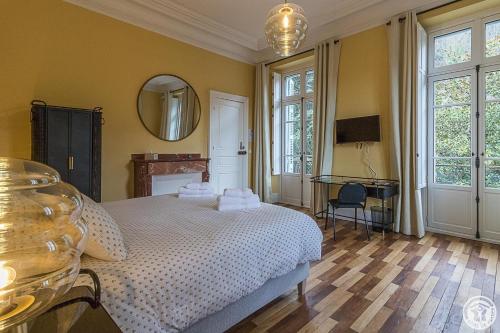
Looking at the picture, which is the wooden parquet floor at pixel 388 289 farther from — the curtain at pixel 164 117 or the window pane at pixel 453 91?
the curtain at pixel 164 117

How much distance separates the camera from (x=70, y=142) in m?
3.03

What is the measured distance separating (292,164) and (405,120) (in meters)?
2.45

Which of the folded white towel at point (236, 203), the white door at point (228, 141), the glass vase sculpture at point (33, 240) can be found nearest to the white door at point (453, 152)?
the folded white towel at point (236, 203)

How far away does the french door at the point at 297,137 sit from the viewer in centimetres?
523

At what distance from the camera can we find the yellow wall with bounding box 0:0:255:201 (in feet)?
9.76

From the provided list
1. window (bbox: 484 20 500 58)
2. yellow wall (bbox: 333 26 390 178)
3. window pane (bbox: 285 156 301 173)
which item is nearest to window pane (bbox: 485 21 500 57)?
window (bbox: 484 20 500 58)

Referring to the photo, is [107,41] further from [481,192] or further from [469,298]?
[481,192]

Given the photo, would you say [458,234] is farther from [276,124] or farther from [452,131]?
[276,124]

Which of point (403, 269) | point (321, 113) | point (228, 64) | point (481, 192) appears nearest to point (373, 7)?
point (321, 113)

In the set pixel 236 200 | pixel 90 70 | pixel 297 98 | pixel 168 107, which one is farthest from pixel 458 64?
pixel 90 70

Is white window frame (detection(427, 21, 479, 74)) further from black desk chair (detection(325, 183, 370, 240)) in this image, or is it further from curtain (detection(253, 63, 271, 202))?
curtain (detection(253, 63, 271, 202))

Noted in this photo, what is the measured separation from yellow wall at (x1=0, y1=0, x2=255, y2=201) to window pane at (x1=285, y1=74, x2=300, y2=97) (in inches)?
74.7

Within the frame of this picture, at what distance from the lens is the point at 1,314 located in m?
0.49

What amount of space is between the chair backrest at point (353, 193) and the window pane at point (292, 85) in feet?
8.68
